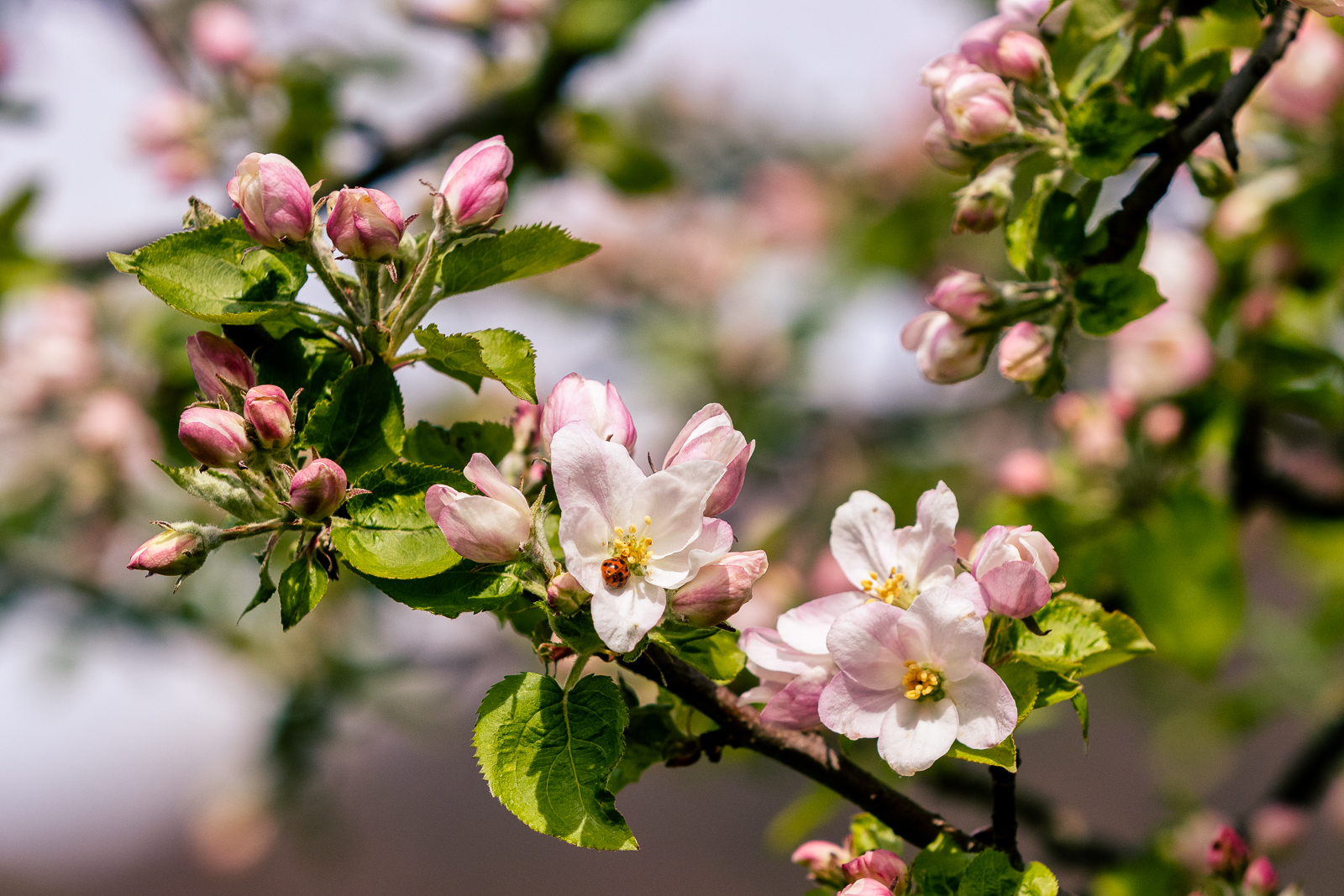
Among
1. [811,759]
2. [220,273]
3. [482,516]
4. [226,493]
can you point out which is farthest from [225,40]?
[811,759]

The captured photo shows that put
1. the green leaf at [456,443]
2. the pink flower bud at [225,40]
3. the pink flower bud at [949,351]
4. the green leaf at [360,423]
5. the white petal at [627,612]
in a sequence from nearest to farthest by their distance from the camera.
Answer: the white petal at [627,612]
the green leaf at [360,423]
the green leaf at [456,443]
the pink flower bud at [949,351]
the pink flower bud at [225,40]

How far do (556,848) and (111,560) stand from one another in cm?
264

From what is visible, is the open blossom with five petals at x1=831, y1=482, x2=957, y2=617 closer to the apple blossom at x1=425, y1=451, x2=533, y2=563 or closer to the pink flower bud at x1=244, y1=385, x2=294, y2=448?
the apple blossom at x1=425, y1=451, x2=533, y2=563

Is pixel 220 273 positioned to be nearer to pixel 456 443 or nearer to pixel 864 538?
pixel 456 443

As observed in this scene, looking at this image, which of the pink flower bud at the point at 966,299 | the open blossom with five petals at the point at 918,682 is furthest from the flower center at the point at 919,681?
the pink flower bud at the point at 966,299

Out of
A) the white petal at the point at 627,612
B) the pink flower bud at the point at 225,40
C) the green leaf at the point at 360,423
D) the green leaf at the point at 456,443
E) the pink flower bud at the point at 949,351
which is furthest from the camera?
the pink flower bud at the point at 225,40

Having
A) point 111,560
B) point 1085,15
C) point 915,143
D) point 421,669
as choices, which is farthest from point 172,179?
point 915,143

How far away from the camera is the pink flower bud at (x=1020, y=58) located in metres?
0.85

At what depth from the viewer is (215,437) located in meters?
0.63

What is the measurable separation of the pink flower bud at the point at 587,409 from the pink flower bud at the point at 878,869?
12.9 inches

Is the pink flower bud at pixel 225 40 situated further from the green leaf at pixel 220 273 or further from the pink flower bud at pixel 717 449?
the pink flower bud at pixel 717 449

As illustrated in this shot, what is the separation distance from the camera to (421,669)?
9.50ft

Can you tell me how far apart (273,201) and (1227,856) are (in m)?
0.93

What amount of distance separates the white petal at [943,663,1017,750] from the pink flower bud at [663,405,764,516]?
7.4 inches
